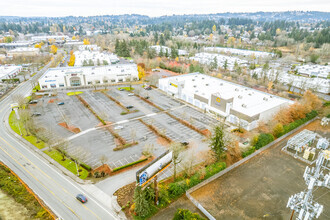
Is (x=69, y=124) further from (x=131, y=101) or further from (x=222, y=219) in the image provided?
(x=222, y=219)

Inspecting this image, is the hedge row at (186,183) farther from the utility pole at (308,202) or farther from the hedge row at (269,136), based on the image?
the utility pole at (308,202)

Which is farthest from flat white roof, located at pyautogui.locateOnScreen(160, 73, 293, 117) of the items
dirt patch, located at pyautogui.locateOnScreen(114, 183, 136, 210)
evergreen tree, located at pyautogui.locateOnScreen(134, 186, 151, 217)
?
evergreen tree, located at pyautogui.locateOnScreen(134, 186, 151, 217)

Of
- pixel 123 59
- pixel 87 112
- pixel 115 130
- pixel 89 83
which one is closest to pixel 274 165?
pixel 115 130

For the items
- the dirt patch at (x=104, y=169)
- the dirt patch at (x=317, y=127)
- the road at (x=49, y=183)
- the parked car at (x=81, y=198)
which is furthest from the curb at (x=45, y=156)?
the dirt patch at (x=317, y=127)

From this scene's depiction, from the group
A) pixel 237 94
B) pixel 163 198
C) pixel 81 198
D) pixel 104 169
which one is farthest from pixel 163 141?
pixel 237 94

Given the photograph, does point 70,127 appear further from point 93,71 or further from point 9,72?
point 9,72

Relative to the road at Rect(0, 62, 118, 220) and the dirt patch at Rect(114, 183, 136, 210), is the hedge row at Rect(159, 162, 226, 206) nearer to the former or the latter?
→ the dirt patch at Rect(114, 183, 136, 210)
